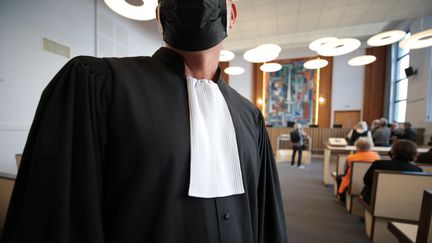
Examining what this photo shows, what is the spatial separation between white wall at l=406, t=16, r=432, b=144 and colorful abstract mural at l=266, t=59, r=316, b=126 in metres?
3.36

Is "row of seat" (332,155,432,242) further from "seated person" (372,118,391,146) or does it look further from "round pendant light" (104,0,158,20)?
"seated person" (372,118,391,146)

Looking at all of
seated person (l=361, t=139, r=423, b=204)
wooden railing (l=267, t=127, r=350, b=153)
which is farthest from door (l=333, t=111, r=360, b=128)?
seated person (l=361, t=139, r=423, b=204)

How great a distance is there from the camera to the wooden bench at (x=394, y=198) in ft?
6.33

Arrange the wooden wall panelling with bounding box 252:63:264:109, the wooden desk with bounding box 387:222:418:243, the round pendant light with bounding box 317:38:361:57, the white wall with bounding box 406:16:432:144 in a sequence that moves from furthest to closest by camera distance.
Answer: the wooden wall panelling with bounding box 252:63:264:109, the white wall with bounding box 406:16:432:144, the round pendant light with bounding box 317:38:361:57, the wooden desk with bounding box 387:222:418:243

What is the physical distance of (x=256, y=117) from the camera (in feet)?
2.70

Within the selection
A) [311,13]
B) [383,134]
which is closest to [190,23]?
[311,13]

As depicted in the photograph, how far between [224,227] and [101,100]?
46 cm

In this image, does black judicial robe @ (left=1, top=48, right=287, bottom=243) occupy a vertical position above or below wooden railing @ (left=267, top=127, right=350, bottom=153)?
above

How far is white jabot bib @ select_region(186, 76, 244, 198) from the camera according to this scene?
534mm

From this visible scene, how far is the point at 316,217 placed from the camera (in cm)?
263

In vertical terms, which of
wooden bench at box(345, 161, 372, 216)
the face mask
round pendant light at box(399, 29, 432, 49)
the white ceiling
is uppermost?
the white ceiling

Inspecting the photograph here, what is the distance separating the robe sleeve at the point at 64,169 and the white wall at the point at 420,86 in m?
8.11

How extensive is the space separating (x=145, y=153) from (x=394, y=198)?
101 inches

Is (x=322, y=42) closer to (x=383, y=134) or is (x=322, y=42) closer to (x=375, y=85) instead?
(x=383, y=134)
